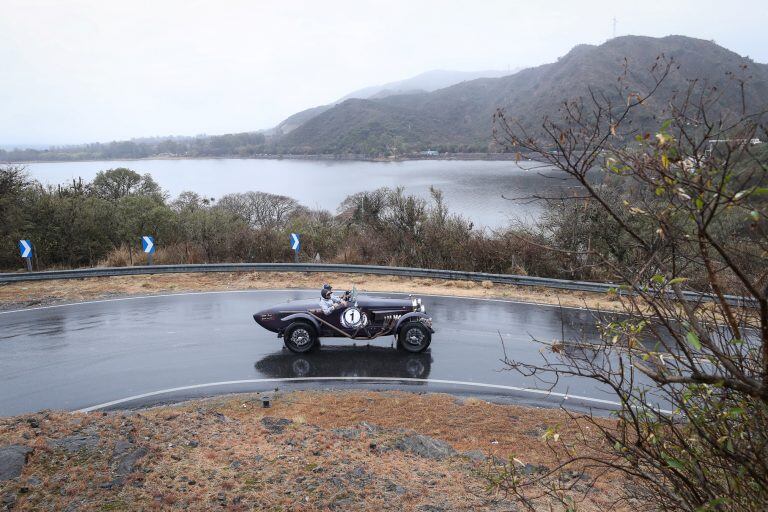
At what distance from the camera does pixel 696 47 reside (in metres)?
104

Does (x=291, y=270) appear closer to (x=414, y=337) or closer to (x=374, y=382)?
(x=414, y=337)

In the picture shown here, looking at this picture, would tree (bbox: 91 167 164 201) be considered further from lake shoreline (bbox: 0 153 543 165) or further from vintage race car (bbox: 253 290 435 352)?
lake shoreline (bbox: 0 153 543 165)

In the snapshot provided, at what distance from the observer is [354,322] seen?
12.0 m

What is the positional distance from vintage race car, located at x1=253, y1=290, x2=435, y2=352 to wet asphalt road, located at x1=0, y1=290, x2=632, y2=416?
435 mm

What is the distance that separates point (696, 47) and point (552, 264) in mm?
108175

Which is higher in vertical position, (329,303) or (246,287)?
(329,303)

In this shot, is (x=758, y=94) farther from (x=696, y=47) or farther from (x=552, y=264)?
(x=552, y=264)

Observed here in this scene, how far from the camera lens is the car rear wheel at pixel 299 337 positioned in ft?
39.6

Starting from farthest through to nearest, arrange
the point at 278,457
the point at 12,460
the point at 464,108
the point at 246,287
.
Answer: the point at 464,108 → the point at 246,287 → the point at 278,457 → the point at 12,460

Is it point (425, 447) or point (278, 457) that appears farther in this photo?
point (425, 447)

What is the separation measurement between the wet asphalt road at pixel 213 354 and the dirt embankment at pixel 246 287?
1.14 meters

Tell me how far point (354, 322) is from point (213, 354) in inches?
136

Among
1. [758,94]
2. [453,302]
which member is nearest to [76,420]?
[453,302]

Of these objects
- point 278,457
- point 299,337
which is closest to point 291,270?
point 299,337
